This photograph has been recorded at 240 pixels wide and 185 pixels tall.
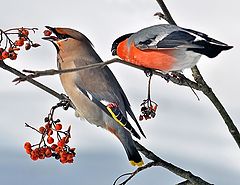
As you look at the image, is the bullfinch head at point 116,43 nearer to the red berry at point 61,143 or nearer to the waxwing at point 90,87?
the waxwing at point 90,87

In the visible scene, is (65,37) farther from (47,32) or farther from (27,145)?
(27,145)

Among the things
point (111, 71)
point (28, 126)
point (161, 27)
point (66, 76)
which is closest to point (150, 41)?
point (161, 27)

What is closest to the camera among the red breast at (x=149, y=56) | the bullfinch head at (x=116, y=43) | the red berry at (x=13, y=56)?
the red berry at (x=13, y=56)

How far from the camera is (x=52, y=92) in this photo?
134 centimetres

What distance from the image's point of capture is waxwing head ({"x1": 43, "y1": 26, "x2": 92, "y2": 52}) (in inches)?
54.7

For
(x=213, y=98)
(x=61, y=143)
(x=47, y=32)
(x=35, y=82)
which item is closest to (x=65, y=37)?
(x=47, y=32)

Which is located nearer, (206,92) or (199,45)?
(199,45)

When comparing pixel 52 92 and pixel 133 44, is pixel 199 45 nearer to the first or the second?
pixel 133 44

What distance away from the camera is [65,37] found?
1438mm

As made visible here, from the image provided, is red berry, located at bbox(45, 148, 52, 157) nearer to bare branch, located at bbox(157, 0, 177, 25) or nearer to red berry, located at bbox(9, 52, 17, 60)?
red berry, located at bbox(9, 52, 17, 60)

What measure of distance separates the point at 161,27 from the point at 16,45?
40cm

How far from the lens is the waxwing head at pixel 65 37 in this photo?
139cm

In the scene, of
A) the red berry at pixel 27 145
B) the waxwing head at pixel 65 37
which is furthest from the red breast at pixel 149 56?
the red berry at pixel 27 145

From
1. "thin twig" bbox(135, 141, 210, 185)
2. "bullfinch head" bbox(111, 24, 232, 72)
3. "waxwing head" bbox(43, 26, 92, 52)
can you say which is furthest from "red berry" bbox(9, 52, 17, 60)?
"thin twig" bbox(135, 141, 210, 185)
